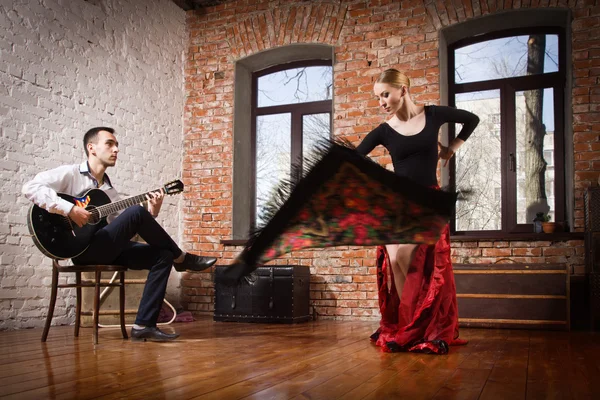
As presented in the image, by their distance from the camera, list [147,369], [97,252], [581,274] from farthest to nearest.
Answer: [581,274], [97,252], [147,369]

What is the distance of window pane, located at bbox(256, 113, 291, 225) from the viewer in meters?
6.77

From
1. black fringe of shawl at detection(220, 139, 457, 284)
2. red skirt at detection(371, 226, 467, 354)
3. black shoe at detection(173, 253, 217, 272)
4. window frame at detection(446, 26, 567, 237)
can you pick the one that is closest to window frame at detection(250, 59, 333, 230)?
window frame at detection(446, 26, 567, 237)

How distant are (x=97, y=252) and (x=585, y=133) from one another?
419 centimetres

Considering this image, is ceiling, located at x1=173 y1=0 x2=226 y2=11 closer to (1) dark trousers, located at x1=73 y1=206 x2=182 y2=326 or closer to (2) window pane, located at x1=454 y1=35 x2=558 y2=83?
(2) window pane, located at x1=454 y1=35 x2=558 y2=83

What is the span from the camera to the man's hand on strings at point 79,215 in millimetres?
3453

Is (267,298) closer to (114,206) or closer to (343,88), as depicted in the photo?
(114,206)

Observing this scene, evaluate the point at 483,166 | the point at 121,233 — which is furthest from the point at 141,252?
the point at 483,166

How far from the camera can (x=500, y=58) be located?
5.94 meters

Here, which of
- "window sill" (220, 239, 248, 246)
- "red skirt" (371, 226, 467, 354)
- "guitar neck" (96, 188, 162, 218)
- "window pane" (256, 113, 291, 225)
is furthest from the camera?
"window pane" (256, 113, 291, 225)

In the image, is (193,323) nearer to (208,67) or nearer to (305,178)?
(208,67)

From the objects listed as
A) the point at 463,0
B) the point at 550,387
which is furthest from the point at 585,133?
the point at 550,387

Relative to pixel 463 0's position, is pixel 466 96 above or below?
below

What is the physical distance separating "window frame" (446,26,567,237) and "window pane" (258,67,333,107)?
143 centimetres

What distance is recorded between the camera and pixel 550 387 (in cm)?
220
